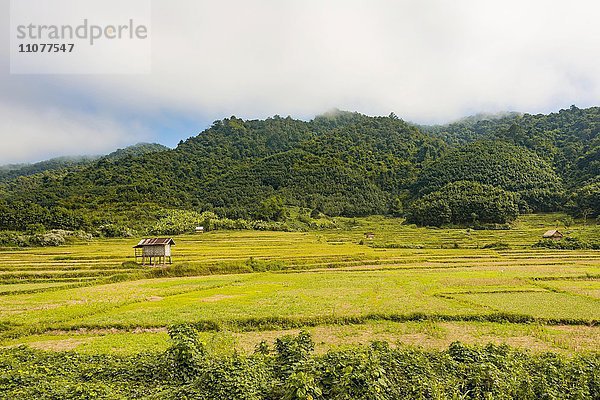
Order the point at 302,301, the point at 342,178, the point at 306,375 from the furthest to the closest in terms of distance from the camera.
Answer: the point at 342,178, the point at 302,301, the point at 306,375

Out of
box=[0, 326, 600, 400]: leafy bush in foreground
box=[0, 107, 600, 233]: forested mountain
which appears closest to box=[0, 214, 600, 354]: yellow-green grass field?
box=[0, 326, 600, 400]: leafy bush in foreground

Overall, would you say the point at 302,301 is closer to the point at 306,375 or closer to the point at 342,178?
the point at 306,375

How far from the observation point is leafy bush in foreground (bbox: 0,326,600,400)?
33.3 feet

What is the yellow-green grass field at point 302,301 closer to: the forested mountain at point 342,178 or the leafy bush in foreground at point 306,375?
the leafy bush in foreground at point 306,375

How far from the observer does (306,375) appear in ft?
32.8

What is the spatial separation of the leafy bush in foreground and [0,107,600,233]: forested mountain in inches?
3231

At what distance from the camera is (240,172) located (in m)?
161

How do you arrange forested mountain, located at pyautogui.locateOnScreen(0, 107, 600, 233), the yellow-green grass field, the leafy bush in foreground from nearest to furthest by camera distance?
the leafy bush in foreground, the yellow-green grass field, forested mountain, located at pyautogui.locateOnScreen(0, 107, 600, 233)

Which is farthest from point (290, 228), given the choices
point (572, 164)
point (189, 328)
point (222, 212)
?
point (572, 164)

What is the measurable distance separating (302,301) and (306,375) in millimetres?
14574

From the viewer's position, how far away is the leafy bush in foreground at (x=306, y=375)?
1016 centimetres

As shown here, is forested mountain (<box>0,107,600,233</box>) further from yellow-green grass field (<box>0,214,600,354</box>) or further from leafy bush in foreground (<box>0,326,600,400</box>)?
leafy bush in foreground (<box>0,326,600,400</box>)

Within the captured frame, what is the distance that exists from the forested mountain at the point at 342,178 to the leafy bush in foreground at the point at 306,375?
8206cm

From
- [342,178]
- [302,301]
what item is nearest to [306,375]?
[302,301]
